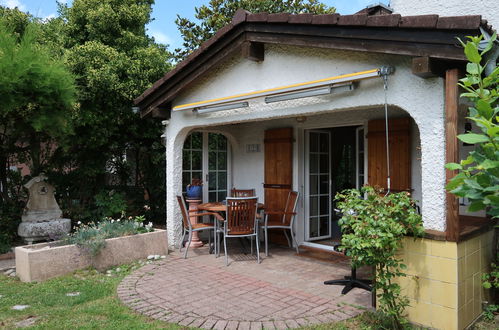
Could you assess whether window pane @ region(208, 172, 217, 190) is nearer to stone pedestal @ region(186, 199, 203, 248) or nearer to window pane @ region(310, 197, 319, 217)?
stone pedestal @ region(186, 199, 203, 248)

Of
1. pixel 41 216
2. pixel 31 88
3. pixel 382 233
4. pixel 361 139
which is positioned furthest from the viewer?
pixel 41 216

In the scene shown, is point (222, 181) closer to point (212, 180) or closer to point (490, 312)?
point (212, 180)

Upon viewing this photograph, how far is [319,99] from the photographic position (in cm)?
470

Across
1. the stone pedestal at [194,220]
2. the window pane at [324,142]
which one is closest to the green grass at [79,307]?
the stone pedestal at [194,220]

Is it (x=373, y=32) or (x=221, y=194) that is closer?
(x=373, y=32)

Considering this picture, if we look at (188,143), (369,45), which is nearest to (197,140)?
(188,143)

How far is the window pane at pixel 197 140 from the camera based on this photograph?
780 cm

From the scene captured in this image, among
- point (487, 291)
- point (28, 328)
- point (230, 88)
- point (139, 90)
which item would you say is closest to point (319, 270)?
point (487, 291)

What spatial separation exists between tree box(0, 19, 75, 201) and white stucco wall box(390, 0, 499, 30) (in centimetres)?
604

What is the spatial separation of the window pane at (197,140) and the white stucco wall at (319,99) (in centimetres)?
75

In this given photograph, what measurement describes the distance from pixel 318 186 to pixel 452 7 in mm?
3677

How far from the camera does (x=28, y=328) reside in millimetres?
3666

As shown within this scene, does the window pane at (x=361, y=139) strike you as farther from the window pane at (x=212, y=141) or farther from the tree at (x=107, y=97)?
the tree at (x=107, y=97)

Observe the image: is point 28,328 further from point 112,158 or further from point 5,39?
point 112,158
